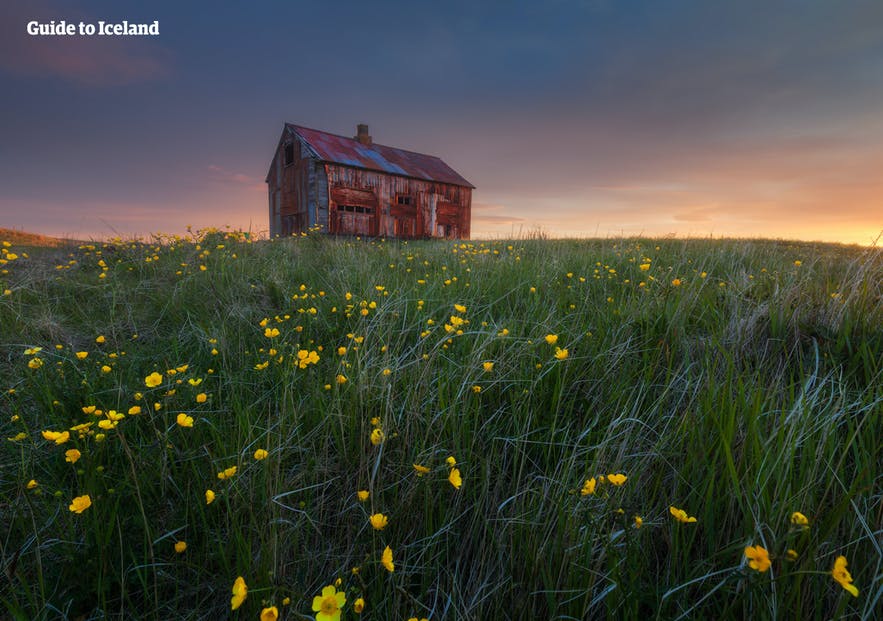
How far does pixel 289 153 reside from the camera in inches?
753

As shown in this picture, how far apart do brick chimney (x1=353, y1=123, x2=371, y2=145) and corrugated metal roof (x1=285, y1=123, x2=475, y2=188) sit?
1.01ft

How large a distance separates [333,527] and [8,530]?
3.95 ft

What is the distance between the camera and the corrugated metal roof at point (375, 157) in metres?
17.8

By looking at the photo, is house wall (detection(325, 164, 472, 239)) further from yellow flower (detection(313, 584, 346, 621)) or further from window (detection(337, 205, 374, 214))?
yellow flower (detection(313, 584, 346, 621))

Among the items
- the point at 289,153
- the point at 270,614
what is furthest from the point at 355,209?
the point at 270,614

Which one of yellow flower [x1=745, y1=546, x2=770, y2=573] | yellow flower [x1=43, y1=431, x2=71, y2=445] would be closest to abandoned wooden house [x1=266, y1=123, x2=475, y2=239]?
yellow flower [x1=43, y1=431, x2=71, y2=445]

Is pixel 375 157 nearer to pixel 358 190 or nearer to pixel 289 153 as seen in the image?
pixel 358 190

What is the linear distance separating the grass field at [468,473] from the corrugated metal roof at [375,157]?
651 inches

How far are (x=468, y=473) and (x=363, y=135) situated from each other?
23.2 metres

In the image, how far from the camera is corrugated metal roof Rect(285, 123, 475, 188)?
17.8 m

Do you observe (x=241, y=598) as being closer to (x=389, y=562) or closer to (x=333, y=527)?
(x=389, y=562)

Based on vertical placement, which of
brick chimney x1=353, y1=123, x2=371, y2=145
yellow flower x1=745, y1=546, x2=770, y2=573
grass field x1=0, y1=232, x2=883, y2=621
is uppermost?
brick chimney x1=353, y1=123, x2=371, y2=145

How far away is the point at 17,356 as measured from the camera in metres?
3.12

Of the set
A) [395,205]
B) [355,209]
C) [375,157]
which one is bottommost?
[355,209]
